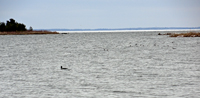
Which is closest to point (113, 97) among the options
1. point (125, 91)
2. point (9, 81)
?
point (125, 91)

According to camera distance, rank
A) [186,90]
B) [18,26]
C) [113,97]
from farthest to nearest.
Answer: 1. [18,26]
2. [186,90]
3. [113,97]

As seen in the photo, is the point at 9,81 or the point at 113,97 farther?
the point at 9,81

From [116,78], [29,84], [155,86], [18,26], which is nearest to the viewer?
[155,86]

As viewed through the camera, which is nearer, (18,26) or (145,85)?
(145,85)

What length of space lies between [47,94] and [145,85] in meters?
7.00

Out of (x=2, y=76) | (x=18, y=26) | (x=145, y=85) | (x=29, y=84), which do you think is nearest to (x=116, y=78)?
(x=145, y=85)

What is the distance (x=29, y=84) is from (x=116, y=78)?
6.95m

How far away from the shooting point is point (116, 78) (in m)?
29.9

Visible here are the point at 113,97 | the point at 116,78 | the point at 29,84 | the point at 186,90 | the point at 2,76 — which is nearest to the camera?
the point at 113,97

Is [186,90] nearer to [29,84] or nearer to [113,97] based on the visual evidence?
[113,97]

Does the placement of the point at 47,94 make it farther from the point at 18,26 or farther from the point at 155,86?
the point at 18,26

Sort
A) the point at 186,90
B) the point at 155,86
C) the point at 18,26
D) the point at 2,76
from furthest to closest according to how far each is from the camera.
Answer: the point at 18,26
the point at 2,76
the point at 155,86
the point at 186,90

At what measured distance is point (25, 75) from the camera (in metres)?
32.6

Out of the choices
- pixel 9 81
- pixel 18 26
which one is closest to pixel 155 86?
pixel 9 81
